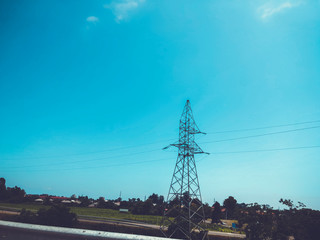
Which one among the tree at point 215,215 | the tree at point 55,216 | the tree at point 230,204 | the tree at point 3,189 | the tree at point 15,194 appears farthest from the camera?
the tree at point 15,194

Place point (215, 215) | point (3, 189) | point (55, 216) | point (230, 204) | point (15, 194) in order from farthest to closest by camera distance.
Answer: point (15, 194) < point (3, 189) < point (230, 204) < point (215, 215) < point (55, 216)

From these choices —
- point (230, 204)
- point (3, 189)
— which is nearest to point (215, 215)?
point (230, 204)

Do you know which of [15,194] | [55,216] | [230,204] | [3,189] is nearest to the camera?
[55,216]

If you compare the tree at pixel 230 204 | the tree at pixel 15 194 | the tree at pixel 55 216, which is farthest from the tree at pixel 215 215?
the tree at pixel 15 194

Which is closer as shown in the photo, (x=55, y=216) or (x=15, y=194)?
(x=55, y=216)

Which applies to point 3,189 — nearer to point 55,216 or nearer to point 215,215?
point 55,216

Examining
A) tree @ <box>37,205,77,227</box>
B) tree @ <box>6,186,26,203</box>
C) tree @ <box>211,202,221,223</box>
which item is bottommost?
tree @ <box>6,186,26,203</box>

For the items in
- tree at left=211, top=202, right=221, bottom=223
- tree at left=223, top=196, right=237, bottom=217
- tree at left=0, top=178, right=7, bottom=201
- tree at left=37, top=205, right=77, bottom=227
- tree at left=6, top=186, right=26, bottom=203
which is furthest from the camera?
tree at left=6, top=186, right=26, bottom=203

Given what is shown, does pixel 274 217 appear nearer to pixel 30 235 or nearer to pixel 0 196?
pixel 30 235

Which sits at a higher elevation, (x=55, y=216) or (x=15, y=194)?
(x=55, y=216)

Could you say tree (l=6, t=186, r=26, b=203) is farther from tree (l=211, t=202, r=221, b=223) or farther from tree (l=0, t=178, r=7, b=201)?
tree (l=211, t=202, r=221, b=223)

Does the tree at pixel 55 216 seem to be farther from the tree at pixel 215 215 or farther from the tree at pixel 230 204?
the tree at pixel 230 204

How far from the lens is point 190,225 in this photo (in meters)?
20.8

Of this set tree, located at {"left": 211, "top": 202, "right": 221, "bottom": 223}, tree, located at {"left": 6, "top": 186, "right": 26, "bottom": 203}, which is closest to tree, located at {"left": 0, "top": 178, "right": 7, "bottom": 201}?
tree, located at {"left": 6, "top": 186, "right": 26, "bottom": 203}
